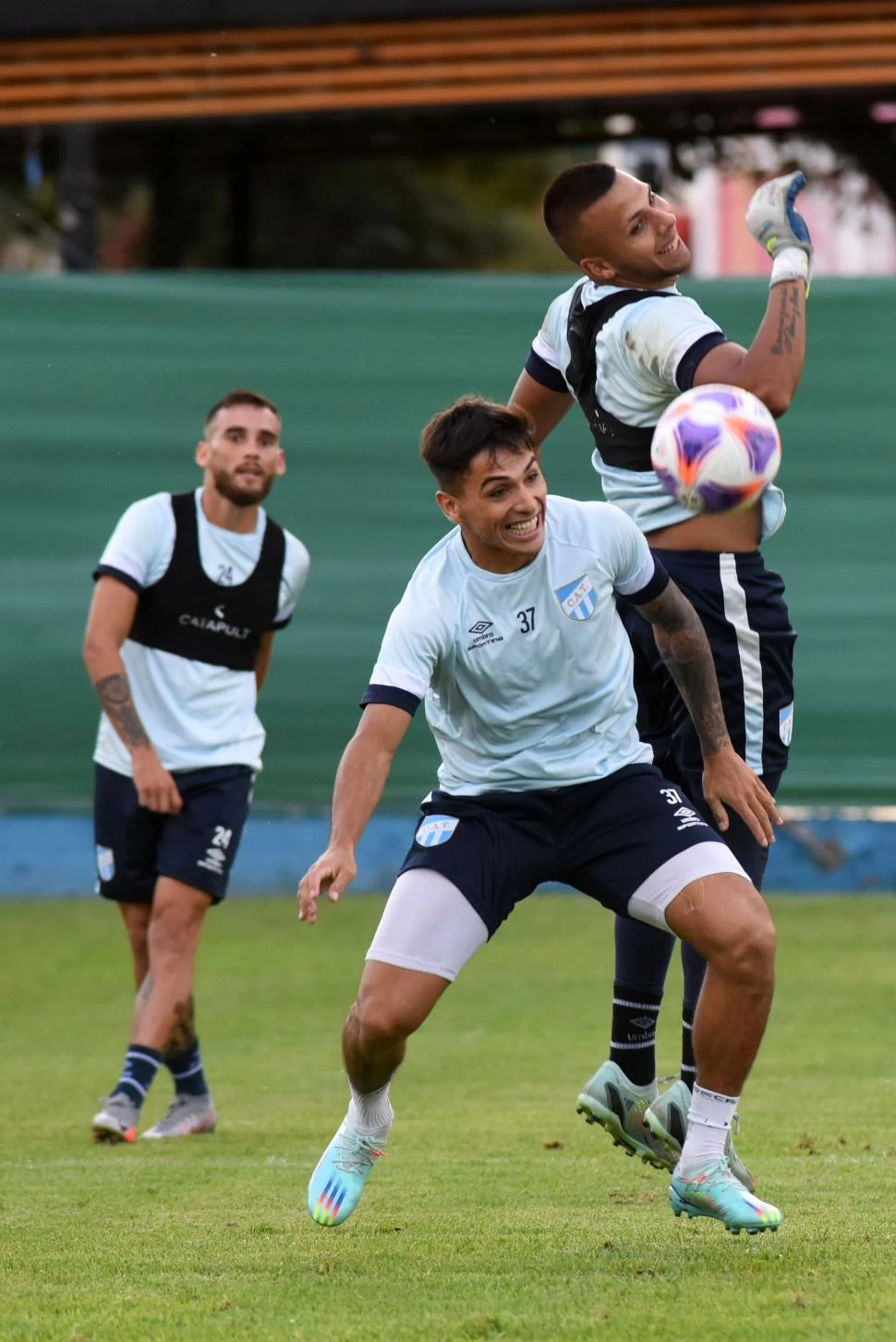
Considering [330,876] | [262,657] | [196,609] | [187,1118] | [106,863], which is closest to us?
[330,876]

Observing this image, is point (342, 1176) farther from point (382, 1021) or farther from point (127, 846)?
point (127, 846)

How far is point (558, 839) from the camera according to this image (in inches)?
197

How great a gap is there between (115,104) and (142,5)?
2.27 ft

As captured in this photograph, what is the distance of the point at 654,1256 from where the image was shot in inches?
190

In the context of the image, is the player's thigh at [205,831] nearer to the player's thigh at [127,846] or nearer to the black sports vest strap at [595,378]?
the player's thigh at [127,846]

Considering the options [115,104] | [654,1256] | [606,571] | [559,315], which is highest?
[115,104]

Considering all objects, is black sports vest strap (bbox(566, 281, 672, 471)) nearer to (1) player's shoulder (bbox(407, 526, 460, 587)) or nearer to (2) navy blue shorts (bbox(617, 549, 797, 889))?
(2) navy blue shorts (bbox(617, 549, 797, 889))

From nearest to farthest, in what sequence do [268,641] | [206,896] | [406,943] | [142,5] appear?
[406,943] → [206,896] → [268,641] → [142,5]

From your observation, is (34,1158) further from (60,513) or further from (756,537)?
(60,513)

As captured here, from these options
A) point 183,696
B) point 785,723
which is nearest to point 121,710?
point 183,696

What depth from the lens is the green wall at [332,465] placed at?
36.8 feet

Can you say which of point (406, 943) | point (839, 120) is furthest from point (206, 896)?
point (839, 120)

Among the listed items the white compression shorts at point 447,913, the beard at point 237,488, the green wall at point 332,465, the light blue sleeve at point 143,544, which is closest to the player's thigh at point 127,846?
the light blue sleeve at point 143,544

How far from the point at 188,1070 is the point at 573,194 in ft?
11.8
